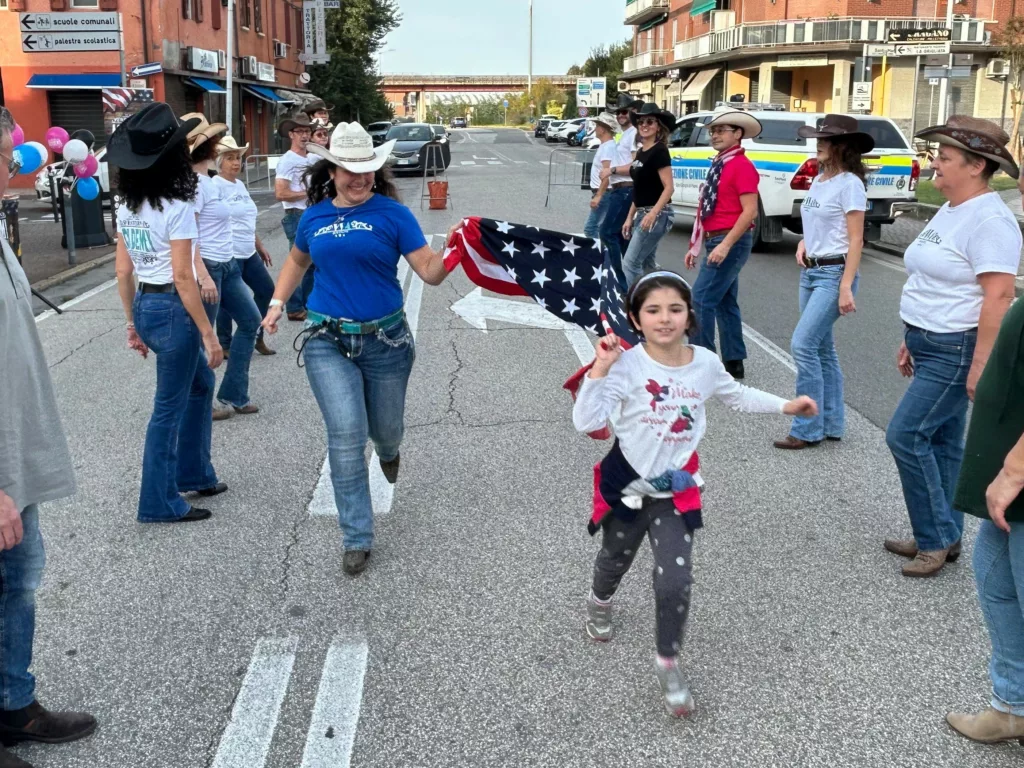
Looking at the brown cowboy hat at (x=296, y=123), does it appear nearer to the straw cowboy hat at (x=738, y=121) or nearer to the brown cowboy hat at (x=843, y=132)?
the straw cowboy hat at (x=738, y=121)

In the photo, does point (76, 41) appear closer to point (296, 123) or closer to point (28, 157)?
point (28, 157)

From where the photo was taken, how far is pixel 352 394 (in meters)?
4.45

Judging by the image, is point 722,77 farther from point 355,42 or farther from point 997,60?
point 355,42

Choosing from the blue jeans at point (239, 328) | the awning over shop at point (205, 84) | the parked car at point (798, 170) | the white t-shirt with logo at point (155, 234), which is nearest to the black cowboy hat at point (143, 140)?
the white t-shirt with logo at point (155, 234)

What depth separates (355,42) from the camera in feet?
181

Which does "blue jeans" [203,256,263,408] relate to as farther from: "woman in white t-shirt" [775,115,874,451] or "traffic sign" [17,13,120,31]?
"traffic sign" [17,13,120,31]

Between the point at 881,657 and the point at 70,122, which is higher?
the point at 70,122

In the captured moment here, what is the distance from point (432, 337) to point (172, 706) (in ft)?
20.2

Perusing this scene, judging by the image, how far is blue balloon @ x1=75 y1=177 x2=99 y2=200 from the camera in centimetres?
1516

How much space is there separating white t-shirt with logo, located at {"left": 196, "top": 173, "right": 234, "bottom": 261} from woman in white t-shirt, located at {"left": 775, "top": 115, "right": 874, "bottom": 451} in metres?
3.74

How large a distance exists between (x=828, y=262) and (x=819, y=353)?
0.56 m

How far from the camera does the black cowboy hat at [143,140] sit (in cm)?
457

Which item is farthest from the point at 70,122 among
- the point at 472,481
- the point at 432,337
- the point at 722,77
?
the point at 722,77

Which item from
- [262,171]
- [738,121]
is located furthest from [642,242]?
[262,171]
